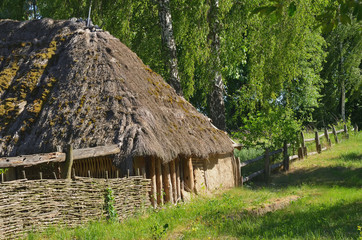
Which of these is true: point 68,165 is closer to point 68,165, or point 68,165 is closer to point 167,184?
point 68,165

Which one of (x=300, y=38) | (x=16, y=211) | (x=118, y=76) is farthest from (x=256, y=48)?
(x=16, y=211)

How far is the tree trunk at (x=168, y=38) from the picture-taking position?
1398cm

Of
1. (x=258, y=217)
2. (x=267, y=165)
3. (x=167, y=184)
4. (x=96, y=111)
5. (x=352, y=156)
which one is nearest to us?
(x=258, y=217)

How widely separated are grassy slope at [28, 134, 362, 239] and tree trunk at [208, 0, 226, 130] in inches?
92.5

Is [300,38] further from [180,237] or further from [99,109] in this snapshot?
[180,237]

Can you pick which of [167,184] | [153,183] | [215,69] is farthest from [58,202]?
[215,69]

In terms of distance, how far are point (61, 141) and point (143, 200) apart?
2.00 meters

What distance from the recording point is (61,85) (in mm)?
10742

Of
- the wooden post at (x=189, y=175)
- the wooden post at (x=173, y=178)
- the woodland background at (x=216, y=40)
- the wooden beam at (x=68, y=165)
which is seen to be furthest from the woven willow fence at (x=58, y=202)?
the woodland background at (x=216, y=40)

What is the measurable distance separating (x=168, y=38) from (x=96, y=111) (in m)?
4.83

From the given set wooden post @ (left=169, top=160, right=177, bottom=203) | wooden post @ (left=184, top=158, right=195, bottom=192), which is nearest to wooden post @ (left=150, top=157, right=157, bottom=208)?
wooden post @ (left=169, top=160, right=177, bottom=203)

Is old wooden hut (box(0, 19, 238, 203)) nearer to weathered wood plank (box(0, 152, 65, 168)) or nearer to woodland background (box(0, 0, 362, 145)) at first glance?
weathered wood plank (box(0, 152, 65, 168))

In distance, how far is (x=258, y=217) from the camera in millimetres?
9016

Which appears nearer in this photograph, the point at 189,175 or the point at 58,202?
the point at 58,202
